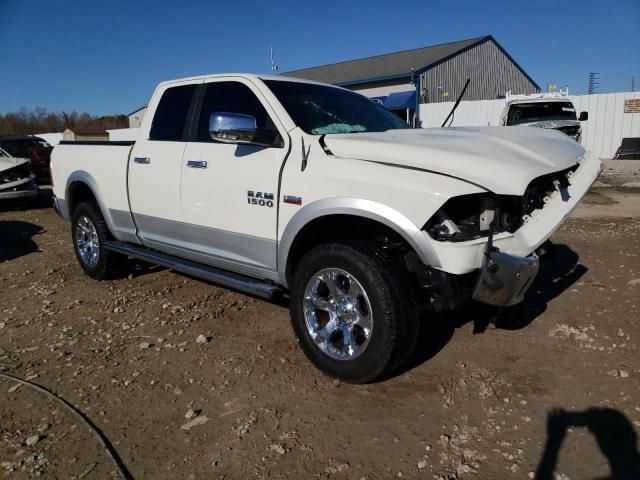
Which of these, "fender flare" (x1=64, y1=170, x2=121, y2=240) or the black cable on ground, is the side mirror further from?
"fender flare" (x1=64, y1=170, x2=121, y2=240)

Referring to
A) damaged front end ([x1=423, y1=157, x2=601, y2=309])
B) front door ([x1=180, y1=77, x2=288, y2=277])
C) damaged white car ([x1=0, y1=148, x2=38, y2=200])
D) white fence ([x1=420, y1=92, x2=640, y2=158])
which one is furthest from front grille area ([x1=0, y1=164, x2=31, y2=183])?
white fence ([x1=420, y1=92, x2=640, y2=158])

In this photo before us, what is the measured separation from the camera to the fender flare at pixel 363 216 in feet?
8.69

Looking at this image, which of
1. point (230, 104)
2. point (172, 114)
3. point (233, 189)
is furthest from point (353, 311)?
point (172, 114)

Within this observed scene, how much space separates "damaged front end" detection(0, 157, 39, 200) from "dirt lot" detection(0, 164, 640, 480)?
22.7 ft

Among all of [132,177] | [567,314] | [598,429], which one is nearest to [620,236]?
[567,314]

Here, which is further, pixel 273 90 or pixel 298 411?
pixel 273 90

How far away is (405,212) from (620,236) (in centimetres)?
535

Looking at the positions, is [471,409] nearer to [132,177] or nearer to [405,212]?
[405,212]

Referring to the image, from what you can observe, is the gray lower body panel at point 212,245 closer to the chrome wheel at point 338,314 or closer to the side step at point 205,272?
the side step at point 205,272

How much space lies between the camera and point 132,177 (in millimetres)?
4488

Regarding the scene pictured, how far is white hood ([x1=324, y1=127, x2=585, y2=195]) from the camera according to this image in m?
2.55

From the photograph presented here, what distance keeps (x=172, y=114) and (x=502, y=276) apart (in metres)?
3.17

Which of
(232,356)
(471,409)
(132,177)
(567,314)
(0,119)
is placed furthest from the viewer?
(0,119)

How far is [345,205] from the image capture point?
9.48 ft
